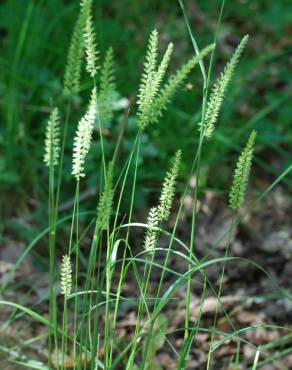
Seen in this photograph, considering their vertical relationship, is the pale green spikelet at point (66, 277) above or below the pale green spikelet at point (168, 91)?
below

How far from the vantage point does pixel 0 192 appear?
299 centimetres

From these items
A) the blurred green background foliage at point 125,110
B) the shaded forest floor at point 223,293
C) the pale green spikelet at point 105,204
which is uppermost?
the pale green spikelet at point 105,204

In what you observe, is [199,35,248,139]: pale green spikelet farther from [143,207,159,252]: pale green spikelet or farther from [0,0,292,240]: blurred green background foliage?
[0,0,292,240]: blurred green background foliage

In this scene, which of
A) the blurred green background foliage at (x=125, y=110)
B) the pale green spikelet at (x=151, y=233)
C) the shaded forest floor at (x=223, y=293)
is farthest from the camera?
the blurred green background foliage at (x=125, y=110)

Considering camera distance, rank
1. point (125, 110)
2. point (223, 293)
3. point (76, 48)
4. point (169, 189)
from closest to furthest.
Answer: point (76, 48), point (169, 189), point (223, 293), point (125, 110)

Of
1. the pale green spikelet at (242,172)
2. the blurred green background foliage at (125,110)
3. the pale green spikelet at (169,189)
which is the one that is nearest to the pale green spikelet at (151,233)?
the pale green spikelet at (169,189)

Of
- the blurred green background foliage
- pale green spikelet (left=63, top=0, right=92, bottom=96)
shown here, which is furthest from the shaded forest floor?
pale green spikelet (left=63, top=0, right=92, bottom=96)

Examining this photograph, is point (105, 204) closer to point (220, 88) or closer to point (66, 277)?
point (66, 277)

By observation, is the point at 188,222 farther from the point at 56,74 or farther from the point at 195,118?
the point at 56,74

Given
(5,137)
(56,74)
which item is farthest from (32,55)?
(5,137)

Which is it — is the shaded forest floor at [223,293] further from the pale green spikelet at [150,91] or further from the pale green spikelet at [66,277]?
the pale green spikelet at [150,91]

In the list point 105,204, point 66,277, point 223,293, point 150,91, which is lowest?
point 223,293

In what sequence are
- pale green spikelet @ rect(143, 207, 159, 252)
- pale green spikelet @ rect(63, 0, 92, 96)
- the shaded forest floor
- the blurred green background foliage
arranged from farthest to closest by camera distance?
the blurred green background foliage → the shaded forest floor → pale green spikelet @ rect(143, 207, 159, 252) → pale green spikelet @ rect(63, 0, 92, 96)

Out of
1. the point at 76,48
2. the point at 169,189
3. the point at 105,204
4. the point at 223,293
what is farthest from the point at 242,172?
the point at 223,293
